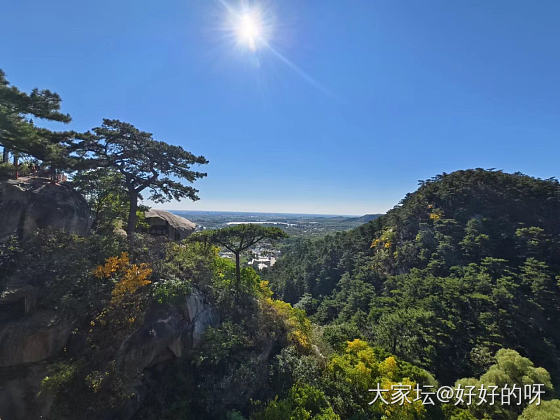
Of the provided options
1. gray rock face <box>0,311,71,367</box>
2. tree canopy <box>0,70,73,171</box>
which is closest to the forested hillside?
gray rock face <box>0,311,71,367</box>

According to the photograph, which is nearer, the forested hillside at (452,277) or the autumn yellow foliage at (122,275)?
the autumn yellow foliage at (122,275)

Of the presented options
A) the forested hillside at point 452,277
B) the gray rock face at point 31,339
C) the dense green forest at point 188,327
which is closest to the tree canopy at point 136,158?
the dense green forest at point 188,327

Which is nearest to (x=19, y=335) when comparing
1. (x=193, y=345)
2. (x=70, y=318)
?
(x=70, y=318)

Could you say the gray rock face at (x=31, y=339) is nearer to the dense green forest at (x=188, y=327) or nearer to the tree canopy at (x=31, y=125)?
the dense green forest at (x=188, y=327)

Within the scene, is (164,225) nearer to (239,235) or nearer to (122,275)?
(239,235)

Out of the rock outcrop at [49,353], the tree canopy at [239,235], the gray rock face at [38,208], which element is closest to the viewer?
the rock outcrop at [49,353]

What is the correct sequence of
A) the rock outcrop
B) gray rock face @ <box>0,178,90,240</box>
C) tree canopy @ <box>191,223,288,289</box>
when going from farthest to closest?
tree canopy @ <box>191,223,288,289</box>
gray rock face @ <box>0,178,90,240</box>
the rock outcrop

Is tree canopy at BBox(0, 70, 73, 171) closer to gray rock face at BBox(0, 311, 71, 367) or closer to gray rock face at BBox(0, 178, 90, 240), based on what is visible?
gray rock face at BBox(0, 178, 90, 240)

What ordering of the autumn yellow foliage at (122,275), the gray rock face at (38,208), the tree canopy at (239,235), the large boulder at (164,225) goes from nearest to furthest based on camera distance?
the autumn yellow foliage at (122,275)
the gray rock face at (38,208)
the tree canopy at (239,235)
the large boulder at (164,225)
